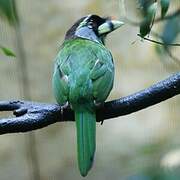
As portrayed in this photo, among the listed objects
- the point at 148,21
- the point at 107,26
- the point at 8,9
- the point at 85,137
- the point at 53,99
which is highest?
the point at 8,9

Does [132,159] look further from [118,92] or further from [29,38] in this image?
[29,38]

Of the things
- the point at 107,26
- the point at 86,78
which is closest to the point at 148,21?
the point at 86,78

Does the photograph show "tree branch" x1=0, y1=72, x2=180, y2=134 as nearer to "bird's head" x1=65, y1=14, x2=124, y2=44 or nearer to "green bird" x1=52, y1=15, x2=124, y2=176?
"green bird" x1=52, y1=15, x2=124, y2=176

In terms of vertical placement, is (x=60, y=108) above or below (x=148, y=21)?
below

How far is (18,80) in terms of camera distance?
392cm

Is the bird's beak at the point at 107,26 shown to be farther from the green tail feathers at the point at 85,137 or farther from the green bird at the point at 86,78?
the green tail feathers at the point at 85,137

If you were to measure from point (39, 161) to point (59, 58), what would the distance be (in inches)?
74.5

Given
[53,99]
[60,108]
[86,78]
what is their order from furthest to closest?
[53,99]
[86,78]
[60,108]

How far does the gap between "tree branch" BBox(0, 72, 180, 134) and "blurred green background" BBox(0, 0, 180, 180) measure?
214 centimetres

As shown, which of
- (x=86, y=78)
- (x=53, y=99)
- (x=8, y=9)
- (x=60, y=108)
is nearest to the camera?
(x=8, y=9)

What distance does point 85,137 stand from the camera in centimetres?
184

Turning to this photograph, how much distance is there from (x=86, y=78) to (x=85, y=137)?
10.1 inches

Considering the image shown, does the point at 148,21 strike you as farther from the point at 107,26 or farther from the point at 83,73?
the point at 107,26

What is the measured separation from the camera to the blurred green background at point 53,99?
3.96 meters
